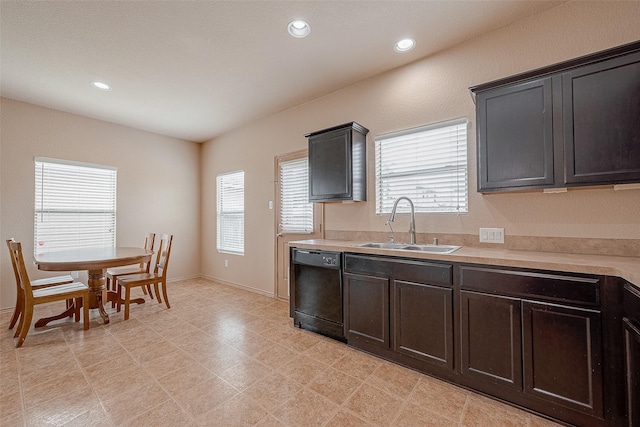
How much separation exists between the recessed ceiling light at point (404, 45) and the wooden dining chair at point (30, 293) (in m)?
3.97

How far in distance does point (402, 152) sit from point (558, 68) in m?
1.32

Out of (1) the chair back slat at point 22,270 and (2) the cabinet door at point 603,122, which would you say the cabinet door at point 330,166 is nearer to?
(2) the cabinet door at point 603,122

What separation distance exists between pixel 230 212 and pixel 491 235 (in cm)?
410

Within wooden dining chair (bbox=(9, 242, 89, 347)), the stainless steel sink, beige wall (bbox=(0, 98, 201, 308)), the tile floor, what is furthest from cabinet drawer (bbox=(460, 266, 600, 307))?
beige wall (bbox=(0, 98, 201, 308))

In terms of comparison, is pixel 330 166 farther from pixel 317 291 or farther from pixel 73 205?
pixel 73 205

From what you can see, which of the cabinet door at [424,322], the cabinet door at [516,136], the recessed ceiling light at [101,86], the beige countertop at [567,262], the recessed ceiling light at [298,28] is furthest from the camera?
the recessed ceiling light at [101,86]

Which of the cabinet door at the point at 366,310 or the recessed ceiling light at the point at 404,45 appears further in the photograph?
the recessed ceiling light at the point at 404,45

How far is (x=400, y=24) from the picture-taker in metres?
2.29

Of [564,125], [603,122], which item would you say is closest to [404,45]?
[564,125]

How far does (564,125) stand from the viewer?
71.2 inches

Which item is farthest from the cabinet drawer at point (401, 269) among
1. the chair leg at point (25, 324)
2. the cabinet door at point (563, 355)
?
the chair leg at point (25, 324)

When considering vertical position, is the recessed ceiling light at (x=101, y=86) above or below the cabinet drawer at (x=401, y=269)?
above

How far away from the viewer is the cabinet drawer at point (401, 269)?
2.00 m

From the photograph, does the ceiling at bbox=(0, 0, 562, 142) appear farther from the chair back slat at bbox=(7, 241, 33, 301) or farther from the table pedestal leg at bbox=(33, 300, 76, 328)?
the table pedestal leg at bbox=(33, 300, 76, 328)
